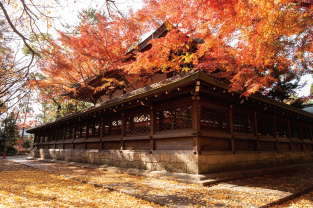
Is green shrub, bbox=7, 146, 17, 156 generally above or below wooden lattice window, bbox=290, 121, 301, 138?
below

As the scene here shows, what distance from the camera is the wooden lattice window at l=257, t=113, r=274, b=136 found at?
9281 mm

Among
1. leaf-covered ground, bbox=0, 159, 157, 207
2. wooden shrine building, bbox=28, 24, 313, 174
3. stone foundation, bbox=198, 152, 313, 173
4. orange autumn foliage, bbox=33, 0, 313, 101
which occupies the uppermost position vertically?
orange autumn foliage, bbox=33, 0, 313, 101

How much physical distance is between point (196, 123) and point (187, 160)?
1.23 metres

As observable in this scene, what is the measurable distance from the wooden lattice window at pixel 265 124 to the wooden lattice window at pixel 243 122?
762 mm

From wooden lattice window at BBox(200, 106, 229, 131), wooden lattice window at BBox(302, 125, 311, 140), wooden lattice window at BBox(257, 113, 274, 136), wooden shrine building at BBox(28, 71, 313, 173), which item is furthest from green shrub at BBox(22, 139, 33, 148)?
wooden lattice window at BBox(302, 125, 311, 140)

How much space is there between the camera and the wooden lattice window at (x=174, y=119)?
22.0 ft

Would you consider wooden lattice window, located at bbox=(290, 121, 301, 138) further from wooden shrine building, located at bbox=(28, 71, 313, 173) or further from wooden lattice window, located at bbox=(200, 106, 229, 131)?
wooden lattice window, located at bbox=(200, 106, 229, 131)

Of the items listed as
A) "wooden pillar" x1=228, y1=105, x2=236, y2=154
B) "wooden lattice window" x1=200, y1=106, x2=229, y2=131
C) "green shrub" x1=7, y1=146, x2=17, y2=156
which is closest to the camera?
"wooden lattice window" x1=200, y1=106, x2=229, y2=131

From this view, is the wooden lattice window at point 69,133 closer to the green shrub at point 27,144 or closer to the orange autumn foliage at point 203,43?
the orange autumn foliage at point 203,43

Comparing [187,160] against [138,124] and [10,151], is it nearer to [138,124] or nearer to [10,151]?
[138,124]

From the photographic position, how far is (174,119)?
7.07 meters

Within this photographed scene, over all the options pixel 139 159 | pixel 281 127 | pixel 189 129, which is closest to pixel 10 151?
pixel 139 159

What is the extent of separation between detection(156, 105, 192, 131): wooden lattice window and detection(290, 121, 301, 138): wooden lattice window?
8394 mm

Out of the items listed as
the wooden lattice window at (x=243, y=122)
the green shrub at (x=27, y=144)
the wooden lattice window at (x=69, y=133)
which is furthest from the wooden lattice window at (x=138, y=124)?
the green shrub at (x=27, y=144)
